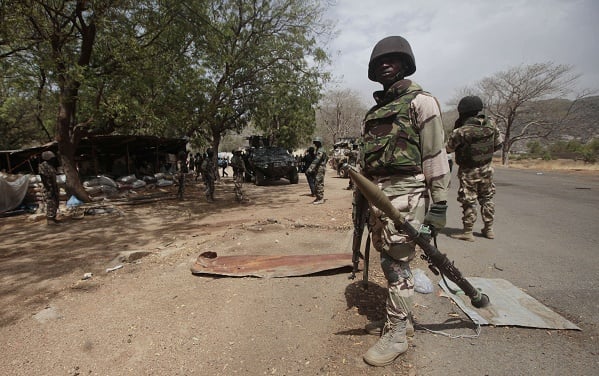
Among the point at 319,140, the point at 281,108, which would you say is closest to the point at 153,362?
the point at 319,140

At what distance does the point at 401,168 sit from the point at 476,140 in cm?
270

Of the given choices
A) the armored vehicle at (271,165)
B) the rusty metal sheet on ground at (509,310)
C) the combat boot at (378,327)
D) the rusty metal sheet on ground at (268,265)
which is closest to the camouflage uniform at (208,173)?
the armored vehicle at (271,165)

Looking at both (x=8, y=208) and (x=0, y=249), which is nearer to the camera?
(x=0, y=249)

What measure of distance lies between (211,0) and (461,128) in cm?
935

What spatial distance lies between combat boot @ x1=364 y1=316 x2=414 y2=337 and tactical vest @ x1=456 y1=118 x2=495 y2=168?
2.77 meters

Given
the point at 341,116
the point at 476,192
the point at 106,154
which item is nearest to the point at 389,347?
the point at 476,192

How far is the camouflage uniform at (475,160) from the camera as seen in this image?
4020 mm

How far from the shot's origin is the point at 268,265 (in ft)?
11.0

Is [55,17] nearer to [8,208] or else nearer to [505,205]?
[8,208]

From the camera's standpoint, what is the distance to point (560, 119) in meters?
25.7

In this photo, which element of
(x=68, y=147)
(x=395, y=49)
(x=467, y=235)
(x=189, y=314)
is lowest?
(x=189, y=314)

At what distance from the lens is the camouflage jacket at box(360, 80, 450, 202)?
73.7 inches

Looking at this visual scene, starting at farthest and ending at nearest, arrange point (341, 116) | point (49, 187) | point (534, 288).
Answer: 1. point (341, 116)
2. point (49, 187)
3. point (534, 288)

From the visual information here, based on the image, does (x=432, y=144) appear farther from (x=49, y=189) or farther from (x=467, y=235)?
(x=49, y=189)
